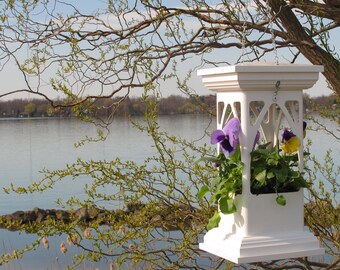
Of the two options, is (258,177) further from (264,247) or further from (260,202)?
(264,247)

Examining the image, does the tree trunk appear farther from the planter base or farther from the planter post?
the planter base

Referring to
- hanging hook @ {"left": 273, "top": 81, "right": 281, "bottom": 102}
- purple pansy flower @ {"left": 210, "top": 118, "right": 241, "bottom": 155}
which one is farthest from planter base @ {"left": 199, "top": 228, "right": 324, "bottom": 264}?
hanging hook @ {"left": 273, "top": 81, "right": 281, "bottom": 102}

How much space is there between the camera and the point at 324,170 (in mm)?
3635

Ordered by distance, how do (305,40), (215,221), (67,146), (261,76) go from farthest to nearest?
1. (67,146)
2. (305,40)
3. (215,221)
4. (261,76)

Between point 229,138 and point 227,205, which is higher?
point 229,138

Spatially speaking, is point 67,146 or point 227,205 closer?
point 227,205

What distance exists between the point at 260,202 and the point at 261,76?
0.39 meters

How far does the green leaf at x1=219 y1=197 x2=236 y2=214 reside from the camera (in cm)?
189

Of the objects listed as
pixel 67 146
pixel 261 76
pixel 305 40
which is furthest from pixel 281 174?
pixel 67 146

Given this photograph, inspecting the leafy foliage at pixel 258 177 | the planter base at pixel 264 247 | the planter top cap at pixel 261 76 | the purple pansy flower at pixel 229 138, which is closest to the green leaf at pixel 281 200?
the leafy foliage at pixel 258 177

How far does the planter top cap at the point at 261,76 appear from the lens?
1783 millimetres

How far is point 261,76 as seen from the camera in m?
1.81

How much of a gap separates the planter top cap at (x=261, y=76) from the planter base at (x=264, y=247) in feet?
1.51

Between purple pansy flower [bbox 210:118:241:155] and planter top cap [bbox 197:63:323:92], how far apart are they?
0.39 ft
